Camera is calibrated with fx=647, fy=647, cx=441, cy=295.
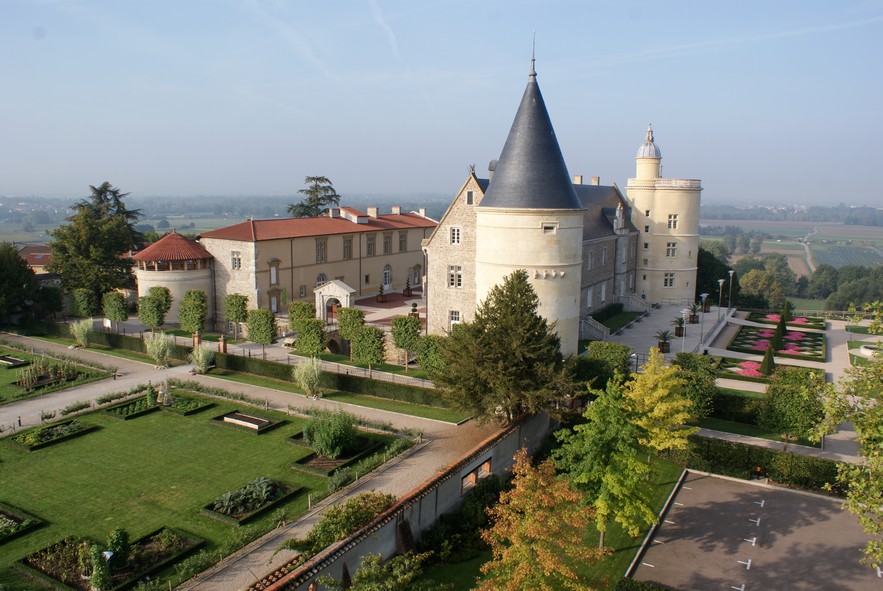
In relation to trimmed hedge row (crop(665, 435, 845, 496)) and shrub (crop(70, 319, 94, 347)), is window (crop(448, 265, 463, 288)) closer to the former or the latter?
trimmed hedge row (crop(665, 435, 845, 496))

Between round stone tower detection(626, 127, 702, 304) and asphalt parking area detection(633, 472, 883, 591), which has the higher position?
round stone tower detection(626, 127, 702, 304)

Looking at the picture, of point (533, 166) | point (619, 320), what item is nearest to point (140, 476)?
point (533, 166)

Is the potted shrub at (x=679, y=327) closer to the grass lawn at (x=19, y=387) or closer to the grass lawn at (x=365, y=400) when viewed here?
the grass lawn at (x=365, y=400)

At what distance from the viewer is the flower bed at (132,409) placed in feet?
96.6

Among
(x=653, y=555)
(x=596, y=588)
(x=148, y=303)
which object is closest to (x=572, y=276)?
(x=653, y=555)

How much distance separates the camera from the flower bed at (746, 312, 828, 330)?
50244mm

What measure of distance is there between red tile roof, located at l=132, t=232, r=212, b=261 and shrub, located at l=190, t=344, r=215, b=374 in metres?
12.2

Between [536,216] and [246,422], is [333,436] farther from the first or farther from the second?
[536,216]

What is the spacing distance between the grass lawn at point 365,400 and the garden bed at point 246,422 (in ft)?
14.4

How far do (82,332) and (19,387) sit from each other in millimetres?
8781

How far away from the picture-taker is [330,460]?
81.0 feet

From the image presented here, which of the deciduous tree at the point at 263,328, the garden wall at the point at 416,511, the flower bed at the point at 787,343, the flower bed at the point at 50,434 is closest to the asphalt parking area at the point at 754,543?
the garden wall at the point at 416,511

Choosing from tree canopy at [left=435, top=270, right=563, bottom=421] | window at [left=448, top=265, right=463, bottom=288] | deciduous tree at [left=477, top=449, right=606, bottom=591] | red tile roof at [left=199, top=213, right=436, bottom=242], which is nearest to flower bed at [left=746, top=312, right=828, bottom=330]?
window at [left=448, top=265, right=463, bottom=288]

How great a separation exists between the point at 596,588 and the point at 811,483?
498 inches
